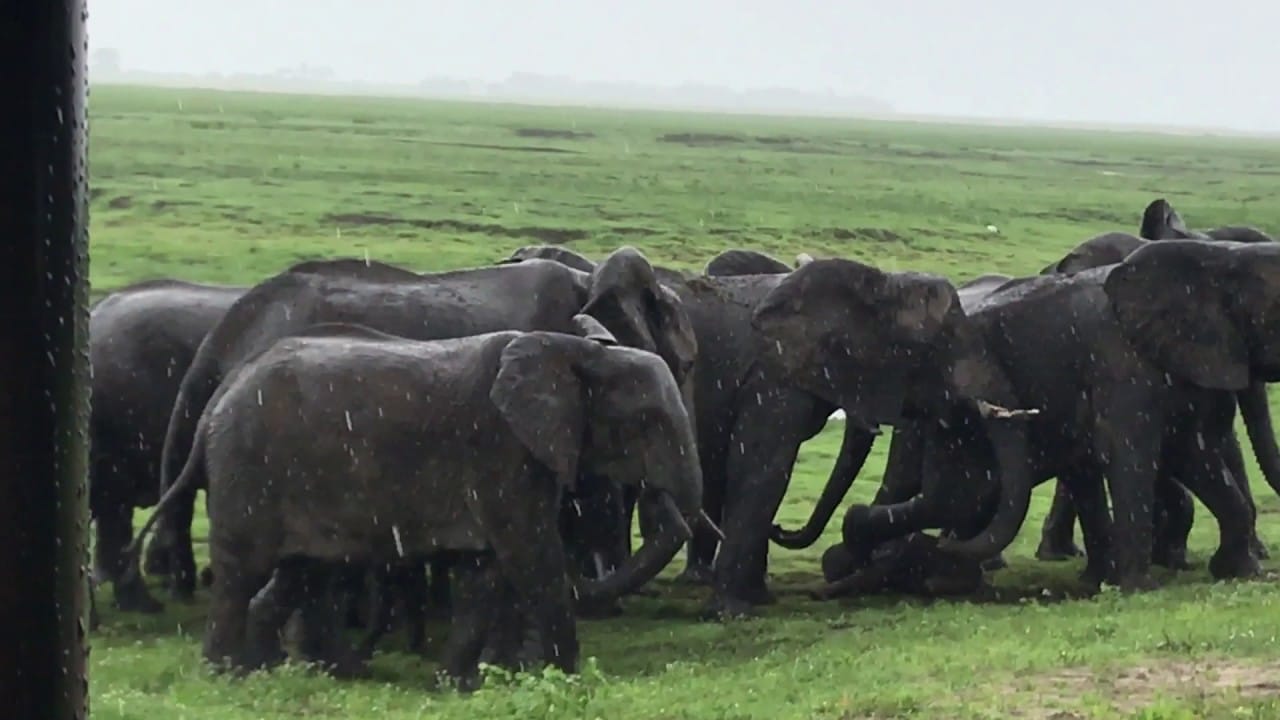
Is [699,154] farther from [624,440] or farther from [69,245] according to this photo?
[69,245]

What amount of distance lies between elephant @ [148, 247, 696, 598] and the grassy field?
1.20 m

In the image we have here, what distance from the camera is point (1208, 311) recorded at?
13.1 meters

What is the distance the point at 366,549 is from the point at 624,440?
1.40 metres

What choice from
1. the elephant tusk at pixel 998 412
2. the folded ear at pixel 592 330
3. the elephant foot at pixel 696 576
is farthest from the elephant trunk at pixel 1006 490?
the folded ear at pixel 592 330

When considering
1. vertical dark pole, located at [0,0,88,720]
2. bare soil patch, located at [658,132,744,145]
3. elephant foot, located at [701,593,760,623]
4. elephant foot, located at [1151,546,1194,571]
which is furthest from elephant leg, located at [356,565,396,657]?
bare soil patch, located at [658,132,744,145]

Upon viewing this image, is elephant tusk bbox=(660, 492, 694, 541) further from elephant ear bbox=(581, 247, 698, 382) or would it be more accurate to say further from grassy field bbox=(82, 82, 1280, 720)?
elephant ear bbox=(581, 247, 698, 382)

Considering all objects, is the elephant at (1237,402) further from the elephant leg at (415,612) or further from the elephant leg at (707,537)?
the elephant leg at (415,612)

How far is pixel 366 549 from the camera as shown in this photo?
998 cm

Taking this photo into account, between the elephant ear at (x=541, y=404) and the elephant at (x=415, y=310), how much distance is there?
209cm

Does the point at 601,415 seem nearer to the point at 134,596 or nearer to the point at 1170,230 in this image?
the point at 134,596

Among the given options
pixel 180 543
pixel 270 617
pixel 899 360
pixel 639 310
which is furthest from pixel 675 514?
pixel 899 360

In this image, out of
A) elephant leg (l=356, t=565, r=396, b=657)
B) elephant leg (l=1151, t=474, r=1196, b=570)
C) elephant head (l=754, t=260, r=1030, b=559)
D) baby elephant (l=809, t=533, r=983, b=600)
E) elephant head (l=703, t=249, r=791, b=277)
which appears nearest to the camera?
elephant leg (l=356, t=565, r=396, b=657)

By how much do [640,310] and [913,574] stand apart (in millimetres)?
2549

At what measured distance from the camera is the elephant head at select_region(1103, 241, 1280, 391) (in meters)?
13.0
